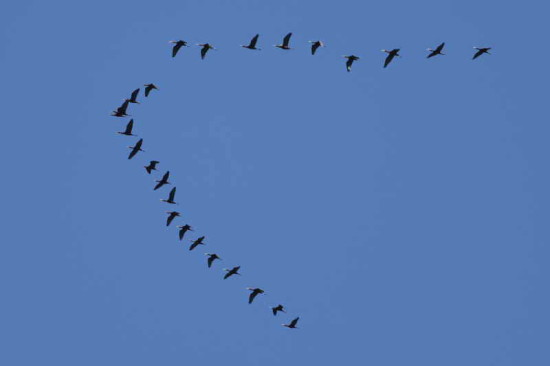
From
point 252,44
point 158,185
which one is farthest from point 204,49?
point 158,185

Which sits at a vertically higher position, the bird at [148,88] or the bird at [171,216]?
the bird at [148,88]

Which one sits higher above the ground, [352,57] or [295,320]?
[352,57]

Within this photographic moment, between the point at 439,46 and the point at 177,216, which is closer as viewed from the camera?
the point at 439,46

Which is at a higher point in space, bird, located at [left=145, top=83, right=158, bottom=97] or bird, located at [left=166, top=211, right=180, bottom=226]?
bird, located at [left=145, top=83, right=158, bottom=97]

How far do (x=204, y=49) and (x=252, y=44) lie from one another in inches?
157

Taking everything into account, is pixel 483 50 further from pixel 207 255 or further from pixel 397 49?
pixel 207 255

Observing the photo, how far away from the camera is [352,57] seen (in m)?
91.2

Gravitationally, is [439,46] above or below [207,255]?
above

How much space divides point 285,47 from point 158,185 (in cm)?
1324

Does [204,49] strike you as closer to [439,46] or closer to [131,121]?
[131,121]

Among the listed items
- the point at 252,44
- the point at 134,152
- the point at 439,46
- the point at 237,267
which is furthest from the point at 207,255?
the point at 439,46

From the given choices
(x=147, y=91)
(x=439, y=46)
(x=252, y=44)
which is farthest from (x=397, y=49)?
(x=147, y=91)

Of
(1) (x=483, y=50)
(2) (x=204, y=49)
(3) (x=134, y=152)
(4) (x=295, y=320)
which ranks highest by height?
(1) (x=483, y=50)

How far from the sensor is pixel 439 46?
88.2 metres
